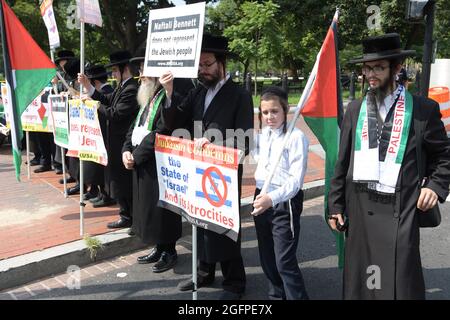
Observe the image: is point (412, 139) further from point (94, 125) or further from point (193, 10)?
point (94, 125)

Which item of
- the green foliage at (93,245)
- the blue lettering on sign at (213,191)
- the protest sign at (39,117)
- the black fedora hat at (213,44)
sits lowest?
the green foliage at (93,245)

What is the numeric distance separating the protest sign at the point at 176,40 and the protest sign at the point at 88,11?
1623 millimetres

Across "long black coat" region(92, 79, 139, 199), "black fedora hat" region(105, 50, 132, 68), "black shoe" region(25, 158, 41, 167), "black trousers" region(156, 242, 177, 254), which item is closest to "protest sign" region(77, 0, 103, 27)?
"black fedora hat" region(105, 50, 132, 68)

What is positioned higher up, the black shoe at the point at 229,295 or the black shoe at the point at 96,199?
the black shoe at the point at 96,199

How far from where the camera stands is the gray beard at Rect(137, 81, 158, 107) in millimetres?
3943

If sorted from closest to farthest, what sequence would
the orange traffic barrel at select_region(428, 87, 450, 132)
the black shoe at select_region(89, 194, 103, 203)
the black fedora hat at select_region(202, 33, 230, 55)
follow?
A: the black fedora hat at select_region(202, 33, 230, 55) < the black shoe at select_region(89, 194, 103, 203) < the orange traffic barrel at select_region(428, 87, 450, 132)

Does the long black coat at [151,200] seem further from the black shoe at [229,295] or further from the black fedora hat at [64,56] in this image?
the black fedora hat at [64,56]

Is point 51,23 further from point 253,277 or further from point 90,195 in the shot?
point 253,277

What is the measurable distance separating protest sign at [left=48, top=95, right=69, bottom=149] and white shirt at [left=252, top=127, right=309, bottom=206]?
2.98 m

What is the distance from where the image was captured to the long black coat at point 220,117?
338cm

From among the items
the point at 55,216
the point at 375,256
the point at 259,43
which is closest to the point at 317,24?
the point at 259,43

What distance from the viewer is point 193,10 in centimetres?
287

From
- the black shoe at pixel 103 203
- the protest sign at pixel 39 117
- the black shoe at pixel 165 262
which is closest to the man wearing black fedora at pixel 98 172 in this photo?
the black shoe at pixel 103 203

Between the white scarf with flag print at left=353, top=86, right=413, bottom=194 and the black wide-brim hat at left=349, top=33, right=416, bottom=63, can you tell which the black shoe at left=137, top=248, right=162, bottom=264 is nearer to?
the white scarf with flag print at left=353, top=86, right=413, bottom=194
